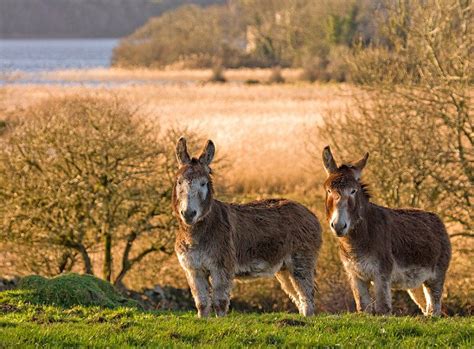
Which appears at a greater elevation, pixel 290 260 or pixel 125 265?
pixel 290 260

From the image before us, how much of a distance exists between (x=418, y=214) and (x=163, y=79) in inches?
2875

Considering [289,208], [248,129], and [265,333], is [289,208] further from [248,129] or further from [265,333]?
[248,129]

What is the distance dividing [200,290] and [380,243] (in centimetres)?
256

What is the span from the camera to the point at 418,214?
1369 centimetres

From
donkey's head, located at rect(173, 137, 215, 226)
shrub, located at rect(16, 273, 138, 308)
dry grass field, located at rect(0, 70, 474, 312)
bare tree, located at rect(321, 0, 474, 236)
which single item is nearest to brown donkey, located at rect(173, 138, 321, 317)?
donkey's head, located at rect(173, 137, 215, 226)

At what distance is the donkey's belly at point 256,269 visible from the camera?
1250cm

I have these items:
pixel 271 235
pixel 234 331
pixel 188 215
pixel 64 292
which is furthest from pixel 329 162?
pixel 64 292

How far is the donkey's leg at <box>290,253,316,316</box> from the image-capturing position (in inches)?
522

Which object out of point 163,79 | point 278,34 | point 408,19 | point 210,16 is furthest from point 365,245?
point 210,16

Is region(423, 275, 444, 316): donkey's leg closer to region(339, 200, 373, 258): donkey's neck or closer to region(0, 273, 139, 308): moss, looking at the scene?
region(339, 200, 373, 258): donkey's neck

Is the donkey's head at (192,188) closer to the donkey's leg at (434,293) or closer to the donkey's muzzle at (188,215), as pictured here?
the donkey's muzzle at (188,215)

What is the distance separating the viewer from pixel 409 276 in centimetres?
1299

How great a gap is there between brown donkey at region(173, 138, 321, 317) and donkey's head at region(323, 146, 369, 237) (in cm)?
129

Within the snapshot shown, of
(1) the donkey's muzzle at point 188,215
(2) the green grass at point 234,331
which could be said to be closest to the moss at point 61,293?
(2) the green grass at point 234,331
